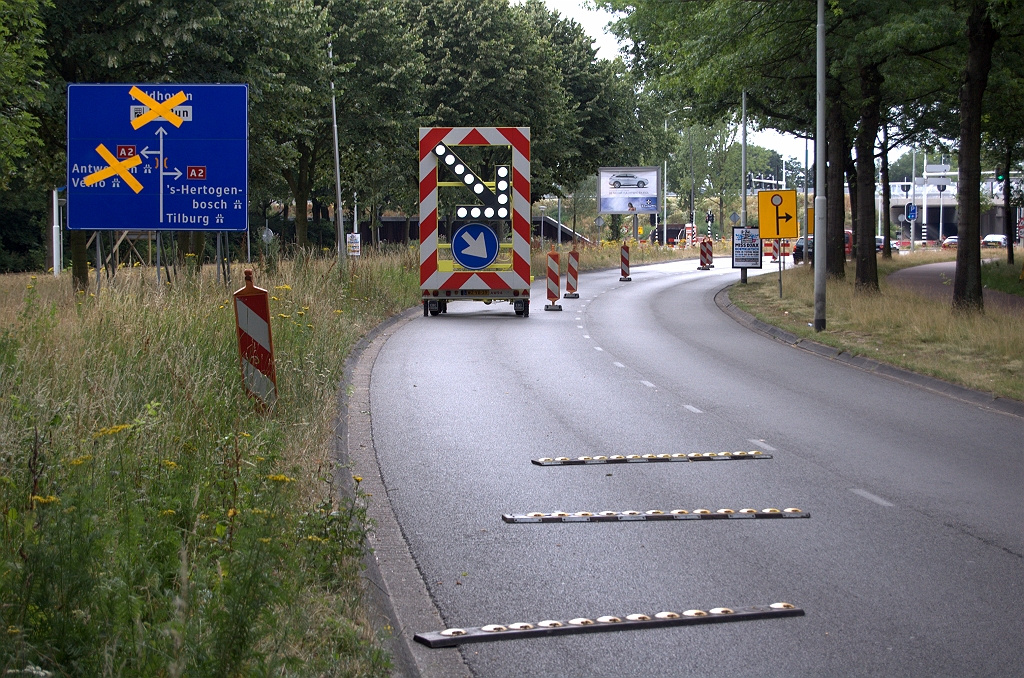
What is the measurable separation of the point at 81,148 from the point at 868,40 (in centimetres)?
1557

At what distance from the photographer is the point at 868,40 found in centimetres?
2202

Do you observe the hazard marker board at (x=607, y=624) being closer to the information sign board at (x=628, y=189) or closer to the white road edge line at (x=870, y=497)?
the white road edge line at (x=870, y=497)

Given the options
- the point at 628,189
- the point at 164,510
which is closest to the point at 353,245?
the point at 628,189

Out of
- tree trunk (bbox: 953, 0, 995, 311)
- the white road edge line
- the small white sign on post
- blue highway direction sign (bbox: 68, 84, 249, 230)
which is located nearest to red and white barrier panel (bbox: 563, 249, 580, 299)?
the small white sign on post

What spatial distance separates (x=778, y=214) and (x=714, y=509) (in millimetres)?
21862

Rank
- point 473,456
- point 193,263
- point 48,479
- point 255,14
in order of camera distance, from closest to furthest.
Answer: point 48,479
point 473,456
point 193,263
point 255,14

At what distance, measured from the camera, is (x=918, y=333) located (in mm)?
19047

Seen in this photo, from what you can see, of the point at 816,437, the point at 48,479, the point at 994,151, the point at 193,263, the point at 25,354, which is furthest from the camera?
the point at 994,151

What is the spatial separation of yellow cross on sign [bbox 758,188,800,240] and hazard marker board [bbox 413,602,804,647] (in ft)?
77.1

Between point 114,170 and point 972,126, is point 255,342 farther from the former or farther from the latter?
point 972,126

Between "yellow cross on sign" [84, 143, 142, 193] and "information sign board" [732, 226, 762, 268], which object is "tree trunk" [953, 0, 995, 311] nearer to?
"yellow cross on sign" [84, 143, 142, 193]

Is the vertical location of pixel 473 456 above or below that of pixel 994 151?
below

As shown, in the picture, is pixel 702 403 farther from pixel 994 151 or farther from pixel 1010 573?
pixel 994 151

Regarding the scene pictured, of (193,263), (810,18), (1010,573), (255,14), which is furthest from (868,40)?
(1010,573)
